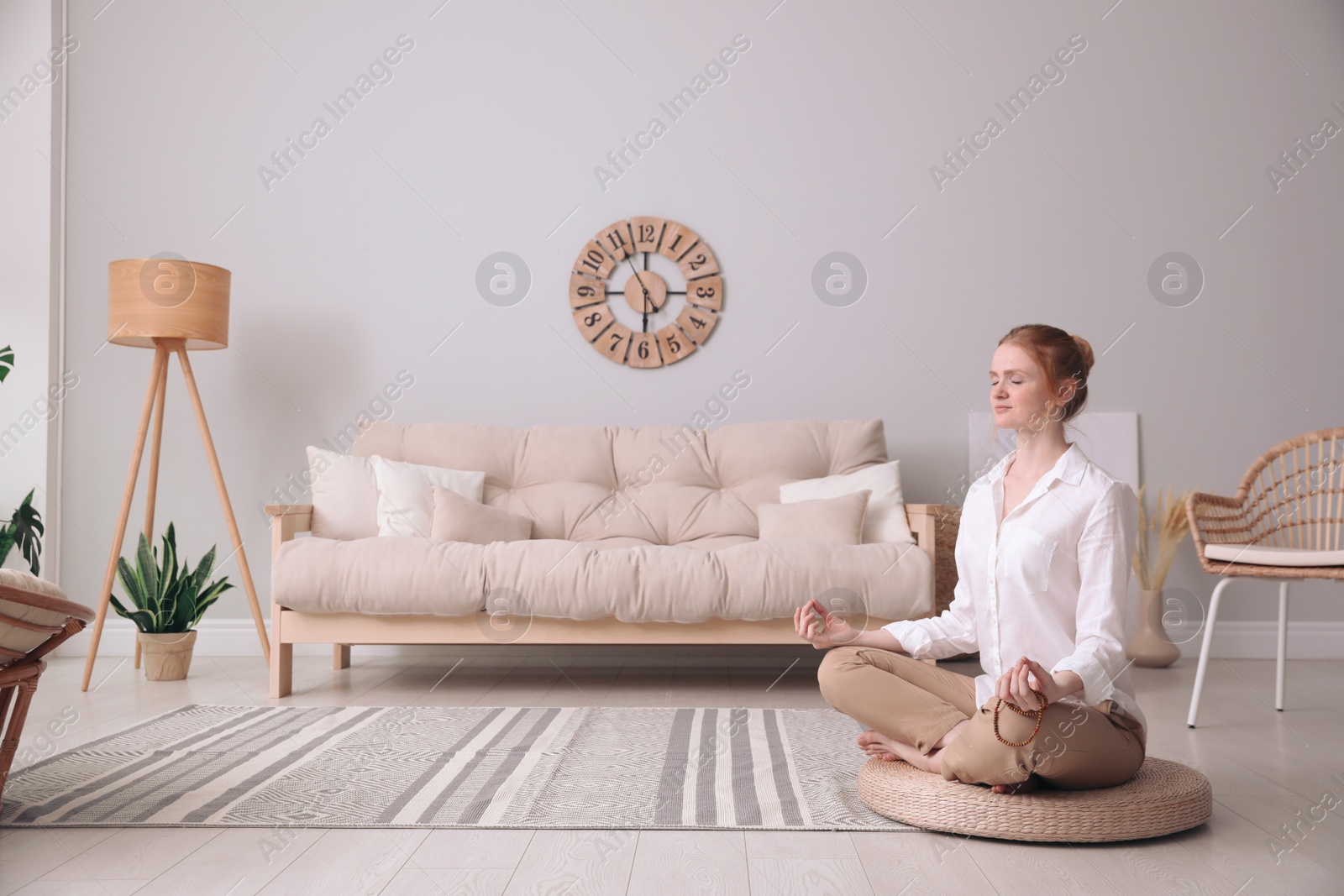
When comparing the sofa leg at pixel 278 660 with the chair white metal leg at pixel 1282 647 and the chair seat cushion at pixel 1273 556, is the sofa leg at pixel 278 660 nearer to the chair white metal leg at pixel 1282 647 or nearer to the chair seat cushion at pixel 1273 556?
the chair seat cushion at pixel 1273 556

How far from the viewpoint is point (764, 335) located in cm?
378

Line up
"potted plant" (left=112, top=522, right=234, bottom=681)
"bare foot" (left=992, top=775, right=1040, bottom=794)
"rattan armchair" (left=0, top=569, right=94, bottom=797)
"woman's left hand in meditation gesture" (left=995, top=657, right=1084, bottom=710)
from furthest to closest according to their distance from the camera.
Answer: "potted plant" (left=112, top=522, right=234, bottom=681) → "bare foot" (left=992, top=775, right=1040, bottom=794) → "rattan armchair" (left=0, top=569, right=94, bottom=797) → "woman's left hand in meditation gesture" (left=995, top=657, right=1084, bottom=710)

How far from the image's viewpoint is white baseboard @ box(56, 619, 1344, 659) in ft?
11.8

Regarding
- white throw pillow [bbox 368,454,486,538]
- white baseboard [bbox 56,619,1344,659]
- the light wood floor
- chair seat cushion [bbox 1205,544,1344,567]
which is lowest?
white baseboard [bbox 56,619,1344,659]

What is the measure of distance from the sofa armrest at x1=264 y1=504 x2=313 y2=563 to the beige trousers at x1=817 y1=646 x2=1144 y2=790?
1813mm

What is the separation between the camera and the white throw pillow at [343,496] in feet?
10.2

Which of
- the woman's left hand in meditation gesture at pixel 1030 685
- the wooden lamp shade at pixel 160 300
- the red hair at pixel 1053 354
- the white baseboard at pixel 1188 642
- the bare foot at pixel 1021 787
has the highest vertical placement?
the wooden lamp shade at pixel 160 300

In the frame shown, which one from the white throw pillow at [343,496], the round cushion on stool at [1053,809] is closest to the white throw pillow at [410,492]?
the white throw pillow at [343,496]

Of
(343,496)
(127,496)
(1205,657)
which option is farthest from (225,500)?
(1205,657)

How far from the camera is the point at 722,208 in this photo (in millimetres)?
3803

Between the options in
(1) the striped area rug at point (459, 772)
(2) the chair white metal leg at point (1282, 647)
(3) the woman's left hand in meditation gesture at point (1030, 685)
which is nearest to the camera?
(3) the woman's left hand in meditation gesture at point (1030, 685)

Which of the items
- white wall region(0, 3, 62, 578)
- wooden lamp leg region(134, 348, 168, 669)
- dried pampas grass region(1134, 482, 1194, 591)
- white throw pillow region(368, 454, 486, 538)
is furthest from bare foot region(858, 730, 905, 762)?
white wall region(0, 3, 62, 578)

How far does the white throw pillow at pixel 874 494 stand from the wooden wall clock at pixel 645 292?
2.68ft

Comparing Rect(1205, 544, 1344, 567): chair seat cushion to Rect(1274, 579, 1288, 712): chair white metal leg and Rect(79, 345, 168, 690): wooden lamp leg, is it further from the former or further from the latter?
Rect(79, 345, 168, 690): wooden lamp leg
